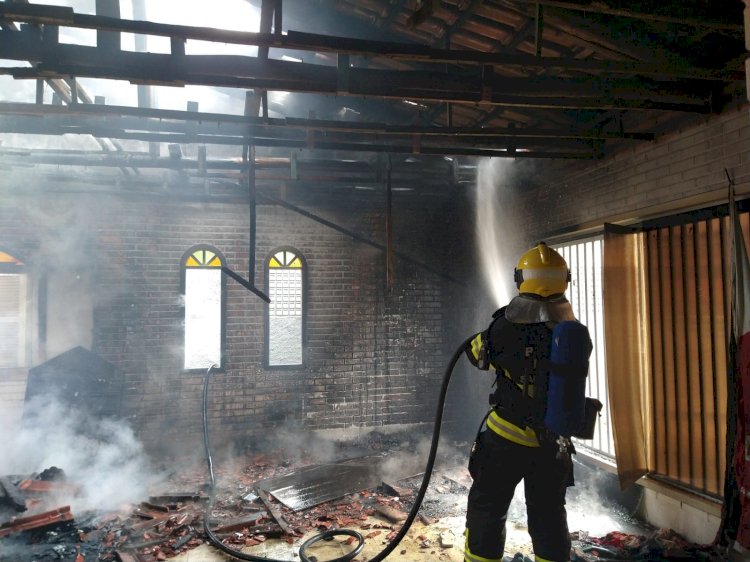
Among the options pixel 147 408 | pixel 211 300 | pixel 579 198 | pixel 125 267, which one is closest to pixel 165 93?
pixel 125 267

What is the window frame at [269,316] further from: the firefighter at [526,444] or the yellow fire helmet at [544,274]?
the yellow fire helmet at [544,274]

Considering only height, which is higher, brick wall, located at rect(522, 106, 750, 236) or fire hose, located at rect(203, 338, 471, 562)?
brick wall, located at rect(522, 106, 750, 236)

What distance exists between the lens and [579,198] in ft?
18.5

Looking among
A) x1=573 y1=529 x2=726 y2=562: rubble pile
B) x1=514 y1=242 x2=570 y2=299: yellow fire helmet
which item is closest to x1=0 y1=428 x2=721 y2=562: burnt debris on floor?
x1=573 y1=529 x2=726 y2=562: rubble pile

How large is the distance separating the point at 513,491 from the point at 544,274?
143 centimetres

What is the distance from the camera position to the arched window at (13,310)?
6.80m

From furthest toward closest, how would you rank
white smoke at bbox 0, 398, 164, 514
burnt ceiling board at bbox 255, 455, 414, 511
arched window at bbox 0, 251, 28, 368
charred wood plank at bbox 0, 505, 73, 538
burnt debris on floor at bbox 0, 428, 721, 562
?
1. arched window at bbox 0, 251, 28, 368
2. white smoke at bbox 0, 398, 164, 514
3. burnt ceiling board at bbox 255, 455, 414, 511
4. charred wood plank at bbox 0, 505, 73, 538
5. burnt debris on floor at bbox 0, 428, 721, 562

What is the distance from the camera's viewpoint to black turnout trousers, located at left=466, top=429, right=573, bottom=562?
3.00m

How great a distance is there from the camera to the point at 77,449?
21.1ft

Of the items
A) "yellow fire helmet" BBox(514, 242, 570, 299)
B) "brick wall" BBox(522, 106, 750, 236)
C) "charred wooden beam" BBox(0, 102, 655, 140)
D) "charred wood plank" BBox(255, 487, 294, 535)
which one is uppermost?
"charred wooden beam" BBox(0, 102, 655, 140)

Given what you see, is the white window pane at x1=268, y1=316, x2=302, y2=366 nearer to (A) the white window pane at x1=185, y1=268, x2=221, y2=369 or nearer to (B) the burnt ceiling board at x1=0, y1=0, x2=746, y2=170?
(A) the white window pane at x1=185, y1=268, x2=221, y2=369

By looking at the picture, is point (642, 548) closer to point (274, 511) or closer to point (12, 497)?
point (274, 511)

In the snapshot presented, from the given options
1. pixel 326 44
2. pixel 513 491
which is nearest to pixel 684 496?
pixel 513 491

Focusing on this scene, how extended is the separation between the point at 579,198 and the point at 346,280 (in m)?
3.87
